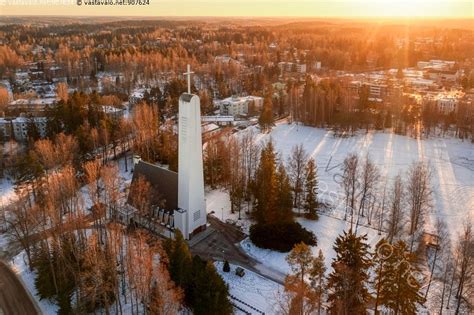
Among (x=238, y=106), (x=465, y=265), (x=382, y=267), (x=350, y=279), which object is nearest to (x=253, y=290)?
(x=350, y=279)

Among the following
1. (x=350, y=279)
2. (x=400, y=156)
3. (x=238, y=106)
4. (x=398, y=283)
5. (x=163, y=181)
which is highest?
(x=238, y=106)

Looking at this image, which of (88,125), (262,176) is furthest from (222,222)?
(88,125)

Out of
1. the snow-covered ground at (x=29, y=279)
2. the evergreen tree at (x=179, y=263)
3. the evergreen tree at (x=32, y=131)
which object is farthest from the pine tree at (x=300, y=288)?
the evergreen tree at (x=32, y=131)

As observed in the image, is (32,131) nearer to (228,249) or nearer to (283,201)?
(228,249)

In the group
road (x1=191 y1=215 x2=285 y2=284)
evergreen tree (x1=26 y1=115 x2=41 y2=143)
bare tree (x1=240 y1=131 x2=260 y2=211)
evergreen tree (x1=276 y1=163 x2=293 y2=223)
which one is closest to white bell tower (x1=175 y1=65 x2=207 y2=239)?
road (x1=191 y1=215 x2=285 y2=284)

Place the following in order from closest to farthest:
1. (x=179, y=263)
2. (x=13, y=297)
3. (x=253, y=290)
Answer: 1. (x=179, y=263)
2. (x=13, y=297)
3. (x=253, y=290)

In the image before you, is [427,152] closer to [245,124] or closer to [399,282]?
[245,124]

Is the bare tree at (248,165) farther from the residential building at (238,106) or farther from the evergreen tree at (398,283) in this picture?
the residential building at (238,106)

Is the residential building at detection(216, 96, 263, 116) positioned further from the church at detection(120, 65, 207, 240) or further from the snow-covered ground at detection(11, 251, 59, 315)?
the snow-covered ground at detection(11, 251, 59, 315)
